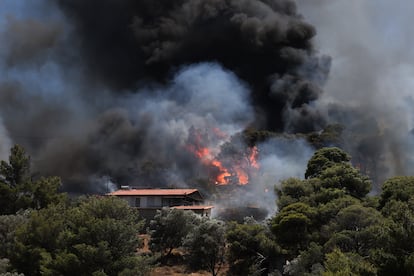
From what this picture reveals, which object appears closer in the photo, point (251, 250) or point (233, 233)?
point (251, 250)

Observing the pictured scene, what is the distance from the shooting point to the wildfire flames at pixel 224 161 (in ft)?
287

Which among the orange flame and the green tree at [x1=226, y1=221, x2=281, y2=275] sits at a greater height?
the orange flame

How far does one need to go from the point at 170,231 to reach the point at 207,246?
7962 millimetres

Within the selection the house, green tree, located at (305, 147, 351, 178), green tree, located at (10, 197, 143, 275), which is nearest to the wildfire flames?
the house

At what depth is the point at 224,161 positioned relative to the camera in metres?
91.2

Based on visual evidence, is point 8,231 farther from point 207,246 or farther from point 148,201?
point 148,201

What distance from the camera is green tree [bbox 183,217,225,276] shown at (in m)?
39.0

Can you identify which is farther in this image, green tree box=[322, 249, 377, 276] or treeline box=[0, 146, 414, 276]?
treeline box=[0, 146, 414, 276]

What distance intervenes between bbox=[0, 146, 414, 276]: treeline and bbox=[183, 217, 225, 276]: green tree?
0.30 feet

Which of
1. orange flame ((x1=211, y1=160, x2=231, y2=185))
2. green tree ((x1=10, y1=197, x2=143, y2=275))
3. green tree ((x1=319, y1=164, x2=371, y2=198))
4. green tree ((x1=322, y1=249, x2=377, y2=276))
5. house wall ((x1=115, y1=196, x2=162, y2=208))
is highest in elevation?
orange flame ((x1=211, y1=160, x2=231, y2=185))

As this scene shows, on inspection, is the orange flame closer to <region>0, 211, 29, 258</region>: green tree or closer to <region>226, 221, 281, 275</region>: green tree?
<region>226, 221, 281, 275</region>: green tree

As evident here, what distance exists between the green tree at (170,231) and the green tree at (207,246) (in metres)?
5.56

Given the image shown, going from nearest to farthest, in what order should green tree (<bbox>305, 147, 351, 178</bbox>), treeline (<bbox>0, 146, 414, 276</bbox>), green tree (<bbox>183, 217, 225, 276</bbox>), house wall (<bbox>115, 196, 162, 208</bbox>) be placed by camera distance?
treeline (<bbox>0, 146, 414, 276</bbox>), green tree (<bbox>183, 217, 225, 276</bbox>), green tree (<bbox>305, 147, 351, 178</bbox>), house wall (<bbox>115, 196, 162, 208</bbox>)

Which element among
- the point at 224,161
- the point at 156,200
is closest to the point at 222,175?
the point at 224,161
